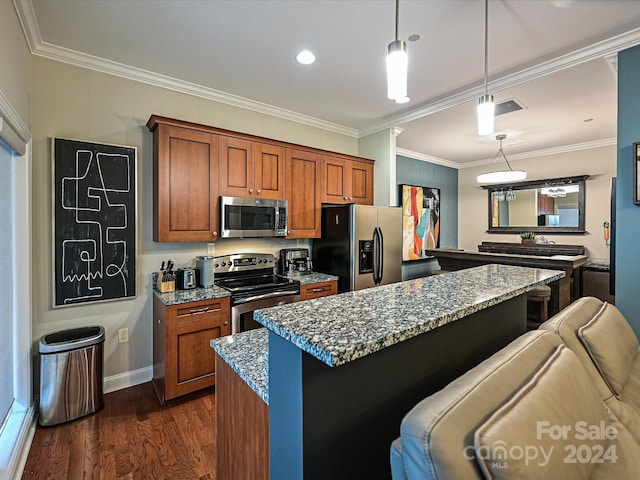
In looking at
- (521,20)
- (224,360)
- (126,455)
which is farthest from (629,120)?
(126,455)

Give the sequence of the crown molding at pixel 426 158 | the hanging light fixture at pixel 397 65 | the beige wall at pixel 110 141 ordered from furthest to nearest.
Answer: the crown molding at pixel 426 158, the beige wall at pixel 110 141, the hanging light fixture at pixel 397 65

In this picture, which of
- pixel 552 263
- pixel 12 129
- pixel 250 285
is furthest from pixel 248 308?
pixel 552 263

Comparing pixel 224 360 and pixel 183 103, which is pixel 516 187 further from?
pixel 224 360

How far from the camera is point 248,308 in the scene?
9.24ft

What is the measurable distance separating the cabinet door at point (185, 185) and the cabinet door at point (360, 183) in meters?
1.76

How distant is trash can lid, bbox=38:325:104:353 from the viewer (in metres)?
2.26

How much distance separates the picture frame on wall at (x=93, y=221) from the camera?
2.48 meters

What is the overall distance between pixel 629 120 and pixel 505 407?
262cm

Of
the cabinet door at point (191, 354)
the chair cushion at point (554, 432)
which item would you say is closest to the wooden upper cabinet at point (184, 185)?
the cabinet door at point (191, 354)

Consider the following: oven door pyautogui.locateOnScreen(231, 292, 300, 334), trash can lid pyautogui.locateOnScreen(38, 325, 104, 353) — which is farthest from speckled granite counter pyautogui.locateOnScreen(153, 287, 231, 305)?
trash can lid pyautogui.locateOnScreen(38, 325, 104, 353)

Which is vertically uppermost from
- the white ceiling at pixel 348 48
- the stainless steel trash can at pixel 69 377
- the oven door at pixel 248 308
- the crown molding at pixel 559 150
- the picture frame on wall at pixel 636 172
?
the white ceiling at pixel 348 48

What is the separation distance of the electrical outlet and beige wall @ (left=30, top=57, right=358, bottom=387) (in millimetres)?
35

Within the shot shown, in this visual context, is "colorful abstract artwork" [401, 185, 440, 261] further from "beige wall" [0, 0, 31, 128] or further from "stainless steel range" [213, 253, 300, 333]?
"beige wall" [0, 0, 31, 128]

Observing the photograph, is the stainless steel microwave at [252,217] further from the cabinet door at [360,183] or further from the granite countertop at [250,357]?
the granite countertop at [250,357]
